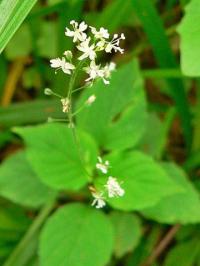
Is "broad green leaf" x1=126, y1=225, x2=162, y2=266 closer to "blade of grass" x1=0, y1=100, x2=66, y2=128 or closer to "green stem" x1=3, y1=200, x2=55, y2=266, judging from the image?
"green stem" x1=3, y1=200, x2=55, y2=266

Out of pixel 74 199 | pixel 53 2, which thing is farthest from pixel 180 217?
pixel 53 2

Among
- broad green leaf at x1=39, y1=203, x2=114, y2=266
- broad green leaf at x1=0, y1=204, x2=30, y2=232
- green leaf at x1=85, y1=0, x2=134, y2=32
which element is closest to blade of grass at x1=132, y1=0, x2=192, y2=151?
green leaf at x1=85, y1=0, x2=134, y2=32

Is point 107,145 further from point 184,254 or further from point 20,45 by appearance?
point 20,45

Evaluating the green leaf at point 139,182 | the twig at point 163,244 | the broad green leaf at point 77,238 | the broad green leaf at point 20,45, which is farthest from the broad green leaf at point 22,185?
the broad green leaf at point 20,45

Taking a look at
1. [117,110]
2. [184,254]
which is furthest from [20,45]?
[184,254]

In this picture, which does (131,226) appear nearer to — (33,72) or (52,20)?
(33,72)

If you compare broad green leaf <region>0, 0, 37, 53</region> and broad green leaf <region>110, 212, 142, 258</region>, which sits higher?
broad green leaf <region>0, 0, 37, 53</region>
